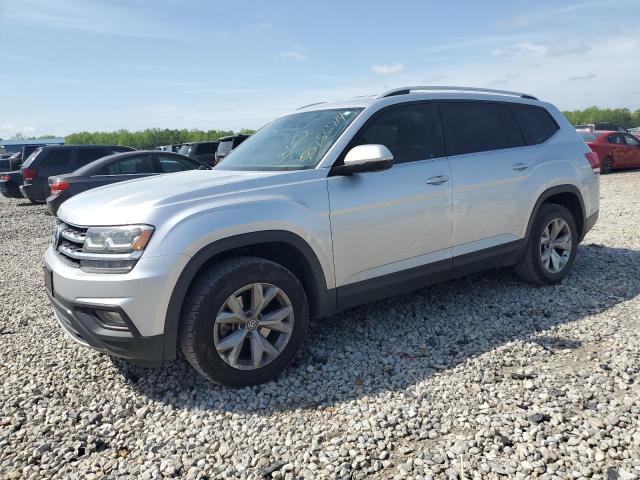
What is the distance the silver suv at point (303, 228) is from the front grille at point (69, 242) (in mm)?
13

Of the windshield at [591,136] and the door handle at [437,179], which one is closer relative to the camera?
the door handle at [437,179]

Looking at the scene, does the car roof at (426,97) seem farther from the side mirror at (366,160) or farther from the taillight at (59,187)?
the taillight at (59,187)

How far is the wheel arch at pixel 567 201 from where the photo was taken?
4.57 meters

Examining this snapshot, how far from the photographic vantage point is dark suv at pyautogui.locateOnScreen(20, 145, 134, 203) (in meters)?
13.0

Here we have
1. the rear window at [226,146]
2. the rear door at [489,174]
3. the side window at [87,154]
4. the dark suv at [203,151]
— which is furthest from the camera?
the dark suv at [203,151]

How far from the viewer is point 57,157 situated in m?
13.2

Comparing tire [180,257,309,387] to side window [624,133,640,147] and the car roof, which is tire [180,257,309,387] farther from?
side window [624,133,640,147]

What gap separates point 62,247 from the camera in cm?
320

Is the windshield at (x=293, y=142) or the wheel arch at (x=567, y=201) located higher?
the windshield at (x=293, y=142)

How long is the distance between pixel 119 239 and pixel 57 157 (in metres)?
12.2

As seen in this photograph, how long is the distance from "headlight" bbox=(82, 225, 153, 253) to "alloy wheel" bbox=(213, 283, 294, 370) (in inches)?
24.2

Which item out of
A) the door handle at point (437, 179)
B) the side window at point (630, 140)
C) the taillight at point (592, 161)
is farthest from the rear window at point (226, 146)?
the side window at point (630, 140)

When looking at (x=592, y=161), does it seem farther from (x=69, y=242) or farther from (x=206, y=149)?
(x=206, y=149)

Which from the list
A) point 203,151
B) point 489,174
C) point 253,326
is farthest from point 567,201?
point 203,151
